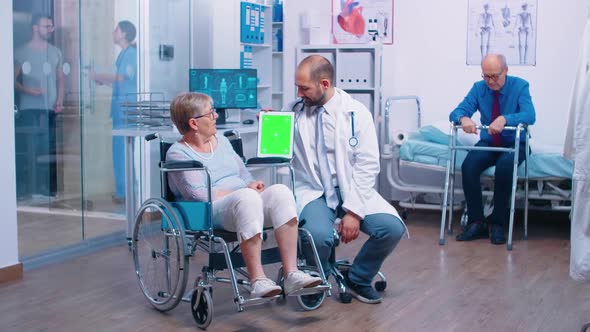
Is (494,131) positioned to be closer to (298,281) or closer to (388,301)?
(388,301)

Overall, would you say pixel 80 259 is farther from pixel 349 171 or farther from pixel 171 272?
pixel 349 171

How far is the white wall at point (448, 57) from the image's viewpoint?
6.52 meters

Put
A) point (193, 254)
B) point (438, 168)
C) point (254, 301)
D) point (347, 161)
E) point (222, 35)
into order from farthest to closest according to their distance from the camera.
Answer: point (222, 35) → point (438, 168) → point (347, 161) → point (193, 254) → point (254, 301)

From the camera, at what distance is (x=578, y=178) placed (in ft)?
9.66

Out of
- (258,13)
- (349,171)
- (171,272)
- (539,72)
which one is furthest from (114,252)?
(539,72)

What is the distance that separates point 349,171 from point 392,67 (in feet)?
10.2

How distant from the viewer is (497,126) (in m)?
5.61

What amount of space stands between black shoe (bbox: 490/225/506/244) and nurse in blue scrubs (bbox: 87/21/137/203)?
2.49m

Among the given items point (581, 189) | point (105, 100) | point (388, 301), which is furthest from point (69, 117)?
point (581, 189)

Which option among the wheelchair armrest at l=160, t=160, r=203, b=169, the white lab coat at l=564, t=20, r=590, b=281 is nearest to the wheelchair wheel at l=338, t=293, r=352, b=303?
the wheelchair armrest at l=160, t=160, r=203, b=169

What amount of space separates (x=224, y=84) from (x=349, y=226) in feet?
6.79

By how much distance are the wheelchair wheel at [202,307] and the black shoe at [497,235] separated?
2.61 metres

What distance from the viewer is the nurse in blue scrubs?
585 cm

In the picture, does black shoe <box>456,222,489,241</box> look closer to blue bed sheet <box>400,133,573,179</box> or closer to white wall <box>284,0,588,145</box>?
blue bed sheet <box>400,133,573,179</box>
